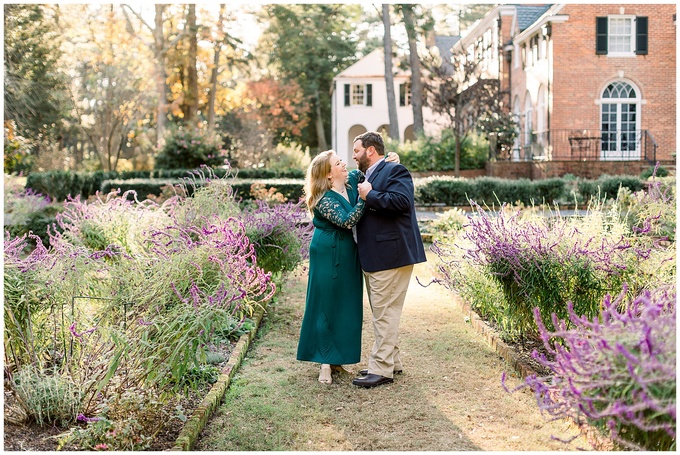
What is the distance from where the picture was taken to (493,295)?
6.66m

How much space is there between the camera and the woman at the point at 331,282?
5.87m

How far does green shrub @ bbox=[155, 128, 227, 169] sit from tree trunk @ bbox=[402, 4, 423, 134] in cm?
845

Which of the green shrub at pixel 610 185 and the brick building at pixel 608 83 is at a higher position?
the brick building at pixel 608 83

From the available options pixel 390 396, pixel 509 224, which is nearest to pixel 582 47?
pixel 509 224

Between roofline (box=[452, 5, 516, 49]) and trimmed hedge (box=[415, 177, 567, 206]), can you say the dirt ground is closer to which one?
trimmed hedge (box=[415, 177, 567, 206])

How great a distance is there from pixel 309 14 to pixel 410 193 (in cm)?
4676

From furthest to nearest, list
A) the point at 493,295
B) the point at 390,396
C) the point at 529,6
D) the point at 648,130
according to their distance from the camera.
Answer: the point at 529,6 → the point at 648,130 → the point at 493,295 → the point at 390,396

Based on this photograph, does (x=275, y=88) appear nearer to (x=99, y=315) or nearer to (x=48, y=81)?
(x=48, y=81)

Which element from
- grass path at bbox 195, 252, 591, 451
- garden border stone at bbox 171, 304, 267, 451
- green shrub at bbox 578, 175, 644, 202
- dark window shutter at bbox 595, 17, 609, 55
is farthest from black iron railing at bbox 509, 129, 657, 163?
garden border stone at bbox 171, 304, 267, 451

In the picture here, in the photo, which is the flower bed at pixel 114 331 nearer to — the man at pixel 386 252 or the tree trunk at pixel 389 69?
the man at pixel 386 252

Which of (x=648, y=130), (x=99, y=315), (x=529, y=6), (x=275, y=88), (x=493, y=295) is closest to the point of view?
(x=99, y=315)

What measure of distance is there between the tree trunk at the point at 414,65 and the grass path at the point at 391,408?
977 inches

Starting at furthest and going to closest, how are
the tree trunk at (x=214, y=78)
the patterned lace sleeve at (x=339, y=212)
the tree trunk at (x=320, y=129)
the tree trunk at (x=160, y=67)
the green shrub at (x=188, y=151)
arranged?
the tree trunk at (x=320, y=129) → the tree trunk at (x=214, y=78) → the tree trunk at (x=160, y=67) → the green shrub at (x=188, y=151) → the patterned lace sleeve at (x=339, y=212)

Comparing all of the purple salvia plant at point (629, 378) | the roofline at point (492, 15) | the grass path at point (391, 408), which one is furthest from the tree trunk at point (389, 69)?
the purple salvia plant at point (629, 378)
